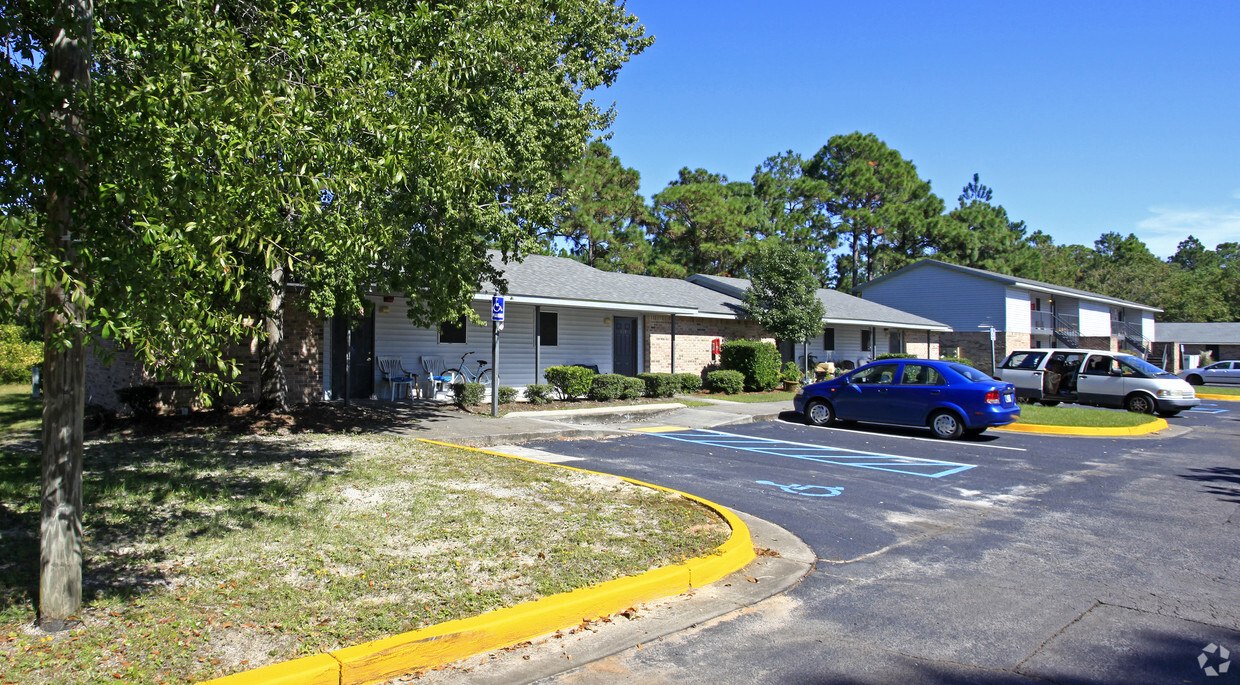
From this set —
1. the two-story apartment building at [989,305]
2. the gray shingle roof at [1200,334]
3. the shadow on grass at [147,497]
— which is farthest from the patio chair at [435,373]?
the gray shingle roof at [1200,334]

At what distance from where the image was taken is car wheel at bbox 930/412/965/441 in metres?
13.9

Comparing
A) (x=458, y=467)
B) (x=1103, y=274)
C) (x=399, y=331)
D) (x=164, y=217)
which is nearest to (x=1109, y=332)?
(x=1103, y=274)

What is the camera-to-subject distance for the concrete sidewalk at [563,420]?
12.8 m

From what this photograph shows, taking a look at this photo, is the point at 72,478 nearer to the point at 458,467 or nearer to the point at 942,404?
the point at 458,467

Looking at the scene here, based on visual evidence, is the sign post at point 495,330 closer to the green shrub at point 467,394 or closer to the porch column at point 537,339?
the green shrub at point 467,394

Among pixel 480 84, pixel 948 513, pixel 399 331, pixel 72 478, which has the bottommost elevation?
pixel 948 513

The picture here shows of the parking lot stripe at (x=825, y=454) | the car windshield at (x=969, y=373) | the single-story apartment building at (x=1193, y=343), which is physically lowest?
the parking lot stripe at (x=825, y=454)

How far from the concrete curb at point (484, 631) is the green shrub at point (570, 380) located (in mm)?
12687

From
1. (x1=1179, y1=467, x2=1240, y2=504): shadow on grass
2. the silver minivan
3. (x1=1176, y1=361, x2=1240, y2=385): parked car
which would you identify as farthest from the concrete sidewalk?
(x1=1176, y1=361, x2=1240, y2=385): parked car

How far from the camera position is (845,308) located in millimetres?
32500

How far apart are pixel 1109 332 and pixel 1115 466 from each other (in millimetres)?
44809

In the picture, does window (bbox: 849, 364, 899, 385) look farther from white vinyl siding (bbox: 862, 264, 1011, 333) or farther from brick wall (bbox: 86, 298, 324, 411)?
white vinyl siding (bbox: 862, 264, 1011, 333)

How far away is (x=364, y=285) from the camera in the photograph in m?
12.9

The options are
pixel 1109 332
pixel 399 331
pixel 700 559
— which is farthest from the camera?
pixel 1109 332
